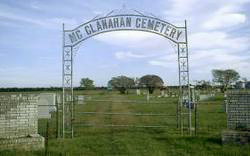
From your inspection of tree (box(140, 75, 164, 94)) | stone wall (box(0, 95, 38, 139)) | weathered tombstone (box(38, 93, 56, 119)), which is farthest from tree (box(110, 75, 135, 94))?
stone wall (box(0, 95, 38, 139))

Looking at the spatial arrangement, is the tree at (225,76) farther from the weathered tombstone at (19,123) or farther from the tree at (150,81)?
the weathered tombstone at (19,123)

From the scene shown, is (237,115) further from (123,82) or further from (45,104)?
(123,82)

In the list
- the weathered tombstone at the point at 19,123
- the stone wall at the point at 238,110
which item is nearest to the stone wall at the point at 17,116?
the weathered tombstone at the point at 19,123

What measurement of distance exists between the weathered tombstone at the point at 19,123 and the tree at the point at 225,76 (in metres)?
59.0

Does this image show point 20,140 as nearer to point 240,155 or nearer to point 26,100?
point 26,100

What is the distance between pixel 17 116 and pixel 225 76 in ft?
207

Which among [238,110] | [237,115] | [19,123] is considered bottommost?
[19,123]

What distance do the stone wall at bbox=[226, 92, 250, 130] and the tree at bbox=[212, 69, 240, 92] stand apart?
5667 cm

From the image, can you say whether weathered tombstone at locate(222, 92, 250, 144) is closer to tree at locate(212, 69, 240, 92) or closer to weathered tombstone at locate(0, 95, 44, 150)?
Answer: weathered tombstone at locate(0, 95, 44, 150)

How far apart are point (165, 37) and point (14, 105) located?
5.50 meters

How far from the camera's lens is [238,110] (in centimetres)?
817

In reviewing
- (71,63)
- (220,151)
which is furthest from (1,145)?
(220,151)

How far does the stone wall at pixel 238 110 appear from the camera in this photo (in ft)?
26.6

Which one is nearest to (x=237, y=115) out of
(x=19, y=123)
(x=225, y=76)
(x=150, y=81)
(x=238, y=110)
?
(x=238, y=110)
